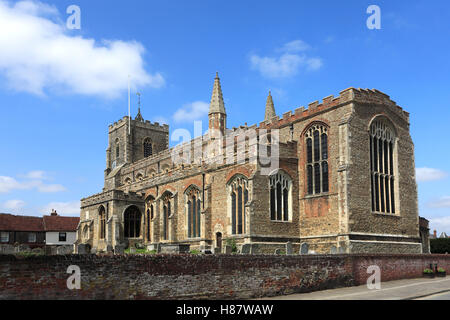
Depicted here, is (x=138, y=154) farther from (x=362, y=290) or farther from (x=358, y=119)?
(x=362, y=290)

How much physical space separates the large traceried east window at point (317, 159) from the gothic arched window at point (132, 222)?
58.1 ft

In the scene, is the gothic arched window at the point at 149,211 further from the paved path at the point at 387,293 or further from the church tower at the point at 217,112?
the paved path at the point at 387,293

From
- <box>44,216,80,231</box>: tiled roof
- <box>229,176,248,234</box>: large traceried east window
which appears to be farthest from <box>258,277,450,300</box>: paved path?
<box>44,216,80,231</box>: tiled roof

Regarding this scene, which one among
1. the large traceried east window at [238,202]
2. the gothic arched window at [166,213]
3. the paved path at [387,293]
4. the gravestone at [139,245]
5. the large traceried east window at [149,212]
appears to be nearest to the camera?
the paved path at [387,293]

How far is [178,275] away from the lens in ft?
50.0

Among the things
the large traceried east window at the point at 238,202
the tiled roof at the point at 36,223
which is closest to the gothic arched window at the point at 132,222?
the large traceried east window at the point at 238,202

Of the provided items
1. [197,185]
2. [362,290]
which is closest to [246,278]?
[362,290]

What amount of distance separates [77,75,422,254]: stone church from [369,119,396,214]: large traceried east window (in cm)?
7

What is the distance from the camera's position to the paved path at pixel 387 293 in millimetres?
17125

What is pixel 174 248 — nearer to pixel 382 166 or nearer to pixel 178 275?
pixel 178 275

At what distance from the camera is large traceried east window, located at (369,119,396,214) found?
101ft

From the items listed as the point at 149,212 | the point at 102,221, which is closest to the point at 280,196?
the point at 149,212

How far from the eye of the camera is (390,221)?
101 ft
